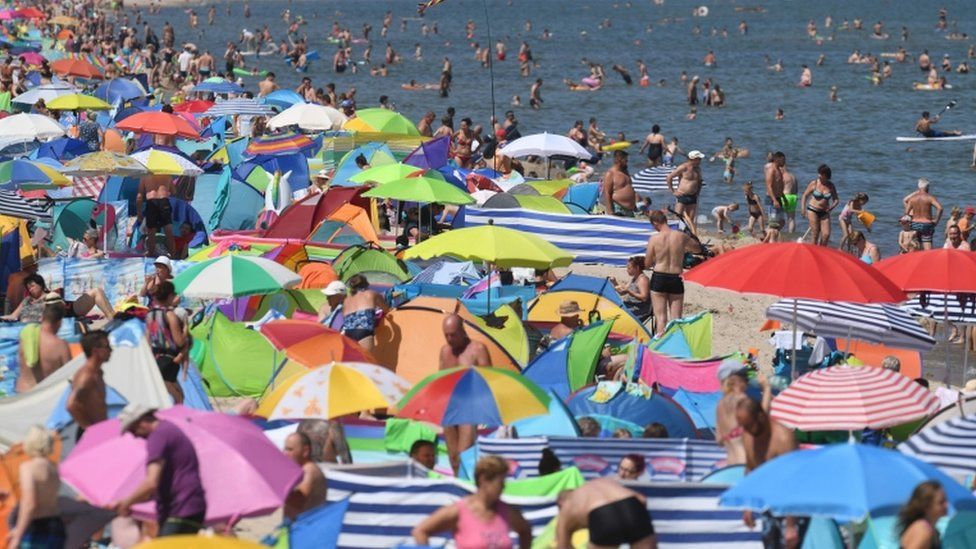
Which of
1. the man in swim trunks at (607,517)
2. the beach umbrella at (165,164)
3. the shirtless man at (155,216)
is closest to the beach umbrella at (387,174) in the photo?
the beach umbrella at (165,164)

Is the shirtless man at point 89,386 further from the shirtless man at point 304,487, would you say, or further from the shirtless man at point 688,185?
the shirtless man at point 688,185

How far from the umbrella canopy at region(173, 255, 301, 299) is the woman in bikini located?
8.35 metres

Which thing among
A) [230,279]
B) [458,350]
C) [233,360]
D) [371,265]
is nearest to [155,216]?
[371,265]

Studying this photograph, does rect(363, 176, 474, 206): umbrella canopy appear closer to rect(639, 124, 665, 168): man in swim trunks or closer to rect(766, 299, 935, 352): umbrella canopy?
rect(766, 299, 935, 352): umbrella canopy

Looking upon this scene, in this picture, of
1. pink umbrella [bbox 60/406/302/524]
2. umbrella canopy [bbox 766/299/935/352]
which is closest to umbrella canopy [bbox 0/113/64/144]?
umbrella canopy [bbox 766/299/935/352]

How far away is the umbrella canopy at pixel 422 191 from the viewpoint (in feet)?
45.0

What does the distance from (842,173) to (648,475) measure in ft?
72.7

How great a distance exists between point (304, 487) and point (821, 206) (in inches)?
475

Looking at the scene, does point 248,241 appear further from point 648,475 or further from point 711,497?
point 711,497

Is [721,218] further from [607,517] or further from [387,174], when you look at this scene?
[607,517]

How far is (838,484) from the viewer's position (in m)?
5.93

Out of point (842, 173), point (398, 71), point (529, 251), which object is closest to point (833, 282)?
point (529, 251)

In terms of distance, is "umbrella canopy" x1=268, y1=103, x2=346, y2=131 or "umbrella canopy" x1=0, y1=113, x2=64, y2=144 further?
"umbrella canopy" x1=268, y1=103, x2=346, y2=131

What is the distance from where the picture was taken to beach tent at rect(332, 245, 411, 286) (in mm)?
13102
